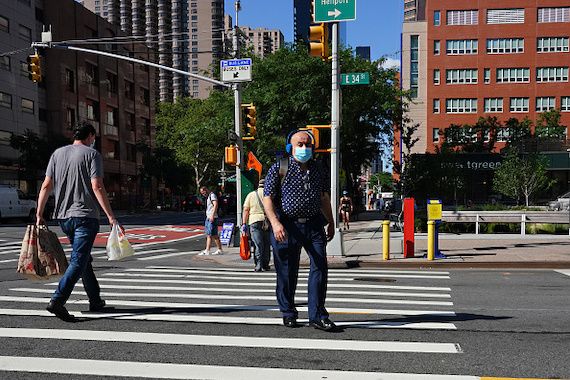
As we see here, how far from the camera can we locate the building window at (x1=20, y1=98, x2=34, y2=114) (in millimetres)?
48062

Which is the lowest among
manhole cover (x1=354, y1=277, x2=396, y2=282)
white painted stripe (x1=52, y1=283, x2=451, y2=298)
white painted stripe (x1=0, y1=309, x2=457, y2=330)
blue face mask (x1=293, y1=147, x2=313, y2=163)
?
manhole cover (x1=354, y1=277, x2=396, y2=282)

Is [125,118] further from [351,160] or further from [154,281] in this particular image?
[154,281]

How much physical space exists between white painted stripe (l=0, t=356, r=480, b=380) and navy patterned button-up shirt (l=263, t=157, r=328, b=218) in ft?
5.39

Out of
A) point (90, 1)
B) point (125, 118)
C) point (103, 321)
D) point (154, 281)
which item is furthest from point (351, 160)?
point (90, 1)

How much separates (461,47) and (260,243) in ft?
210

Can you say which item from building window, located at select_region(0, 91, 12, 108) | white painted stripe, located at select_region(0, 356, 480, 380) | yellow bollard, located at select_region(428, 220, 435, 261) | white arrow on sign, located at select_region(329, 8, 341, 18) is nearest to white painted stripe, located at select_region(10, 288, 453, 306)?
white painted stripe, located at select_region(0, 356, 480, 380)

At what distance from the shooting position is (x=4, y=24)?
149 feet

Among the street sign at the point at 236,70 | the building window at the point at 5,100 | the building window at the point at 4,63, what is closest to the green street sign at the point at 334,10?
the street sign at the point at 236,70

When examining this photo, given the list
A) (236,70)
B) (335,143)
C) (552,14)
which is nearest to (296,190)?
(335,143)

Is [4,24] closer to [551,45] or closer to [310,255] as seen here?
[310,255]

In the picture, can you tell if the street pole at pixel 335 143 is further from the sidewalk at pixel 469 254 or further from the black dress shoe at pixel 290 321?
the black dress shoe at pixel 290 321

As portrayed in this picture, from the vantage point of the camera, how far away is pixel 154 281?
9.68m

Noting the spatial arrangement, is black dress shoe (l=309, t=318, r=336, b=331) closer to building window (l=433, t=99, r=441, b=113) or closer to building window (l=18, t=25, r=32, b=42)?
building window (l=18, t=25, r=32, b=42)

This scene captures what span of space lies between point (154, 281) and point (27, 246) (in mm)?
3917
